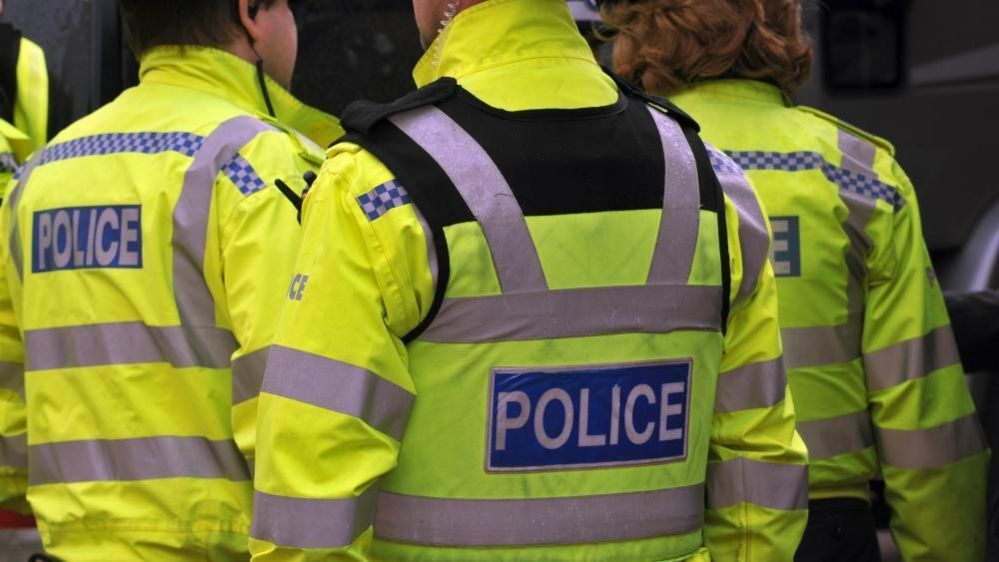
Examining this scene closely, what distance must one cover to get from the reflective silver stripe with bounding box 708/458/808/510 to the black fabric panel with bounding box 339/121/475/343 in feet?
1.84

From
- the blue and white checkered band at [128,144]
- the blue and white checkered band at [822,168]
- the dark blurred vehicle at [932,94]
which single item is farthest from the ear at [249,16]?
the dark blurred vehicle at [932,94]

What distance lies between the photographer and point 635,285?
Result: 2.12 m

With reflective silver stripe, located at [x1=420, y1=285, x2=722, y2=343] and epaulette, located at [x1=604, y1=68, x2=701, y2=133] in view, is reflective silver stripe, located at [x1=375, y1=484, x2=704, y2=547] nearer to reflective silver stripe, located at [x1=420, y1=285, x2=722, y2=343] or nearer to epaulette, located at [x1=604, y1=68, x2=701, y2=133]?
reflective silver stripe, located at [x1=420, y1=285, x2=722, y2=343]

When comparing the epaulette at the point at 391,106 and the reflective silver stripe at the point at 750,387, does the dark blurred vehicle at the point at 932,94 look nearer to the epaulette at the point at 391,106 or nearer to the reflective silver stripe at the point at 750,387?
the reflective silver stripe at the point at 750,387

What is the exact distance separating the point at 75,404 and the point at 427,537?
981mm

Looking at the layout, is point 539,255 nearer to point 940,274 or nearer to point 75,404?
point 75,404

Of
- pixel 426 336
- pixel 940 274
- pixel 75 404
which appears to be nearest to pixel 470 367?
pixel 426 336

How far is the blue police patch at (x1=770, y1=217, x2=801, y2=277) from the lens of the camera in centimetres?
300

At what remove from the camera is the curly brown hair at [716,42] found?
10.1ft

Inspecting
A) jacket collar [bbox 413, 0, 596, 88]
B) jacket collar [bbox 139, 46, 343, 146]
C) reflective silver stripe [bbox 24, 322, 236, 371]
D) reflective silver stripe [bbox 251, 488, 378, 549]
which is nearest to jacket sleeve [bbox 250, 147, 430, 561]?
reflective silver stripe [bbox 251, 488, 378, 549]

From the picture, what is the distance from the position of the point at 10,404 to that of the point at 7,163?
0.68 metres

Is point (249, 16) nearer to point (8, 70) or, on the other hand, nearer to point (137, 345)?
point (137, 345)

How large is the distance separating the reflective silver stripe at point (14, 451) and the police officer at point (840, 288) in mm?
1455

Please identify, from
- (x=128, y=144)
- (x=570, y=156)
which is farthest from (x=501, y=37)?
(x=128, y=144)
